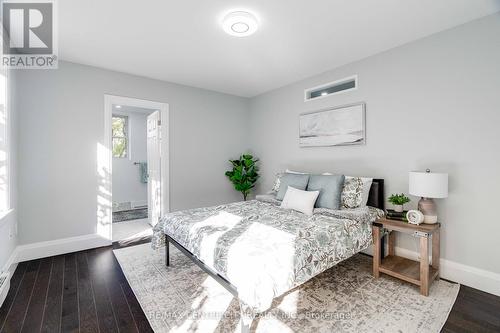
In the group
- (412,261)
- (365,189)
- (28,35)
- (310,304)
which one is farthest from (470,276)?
(28,35)

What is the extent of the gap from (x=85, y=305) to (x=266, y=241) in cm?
173

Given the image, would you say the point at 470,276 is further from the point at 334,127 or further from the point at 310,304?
the point at 334,127

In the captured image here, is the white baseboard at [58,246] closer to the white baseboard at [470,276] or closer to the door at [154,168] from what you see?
the door at [154,168]

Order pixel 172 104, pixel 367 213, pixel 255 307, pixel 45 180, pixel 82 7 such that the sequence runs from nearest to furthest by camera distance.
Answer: pixel 255 307 < pixel 82 7 < pixel 367 213 < pixel 45 180 < pixel 172 104

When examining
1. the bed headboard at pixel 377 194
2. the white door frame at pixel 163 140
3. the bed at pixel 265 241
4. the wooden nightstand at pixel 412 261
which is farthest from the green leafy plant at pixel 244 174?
the wooden nightstand at pixel 412 261

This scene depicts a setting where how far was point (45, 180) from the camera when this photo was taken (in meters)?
3.11

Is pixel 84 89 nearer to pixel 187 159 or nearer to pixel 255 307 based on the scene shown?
pixel 187 159

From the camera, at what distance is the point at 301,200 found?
2.79 metres

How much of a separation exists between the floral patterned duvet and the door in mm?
1581

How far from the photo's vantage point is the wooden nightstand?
2168mm

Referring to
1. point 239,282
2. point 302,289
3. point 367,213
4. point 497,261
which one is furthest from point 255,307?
point 497,261

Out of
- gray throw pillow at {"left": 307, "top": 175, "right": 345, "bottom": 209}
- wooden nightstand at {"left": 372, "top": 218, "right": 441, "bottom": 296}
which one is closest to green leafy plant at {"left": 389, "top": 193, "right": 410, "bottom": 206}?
wooden nightstand at {"left": 372, "top": 218, "right": 441, "bottom": 296}

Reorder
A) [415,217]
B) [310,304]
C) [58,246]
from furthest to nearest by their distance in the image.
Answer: [58,246]
[415,217]
[310,304]

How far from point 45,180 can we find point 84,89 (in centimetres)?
140
